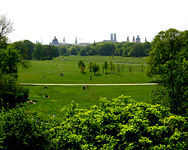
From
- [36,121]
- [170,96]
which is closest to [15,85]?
[36,121]

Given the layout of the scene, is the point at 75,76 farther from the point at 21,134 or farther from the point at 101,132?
the point at 101,132

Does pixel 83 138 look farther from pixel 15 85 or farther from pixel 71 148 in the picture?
pixel 15 85

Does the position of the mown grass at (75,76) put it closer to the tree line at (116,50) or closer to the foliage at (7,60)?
the foliage at (7,60)

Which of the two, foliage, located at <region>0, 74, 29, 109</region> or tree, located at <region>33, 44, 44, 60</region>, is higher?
tree, located at <region>33, 44, 44, 60</region>

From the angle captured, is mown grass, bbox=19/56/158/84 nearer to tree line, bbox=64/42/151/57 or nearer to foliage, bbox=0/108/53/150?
foliage, bbox=0/108/53/150

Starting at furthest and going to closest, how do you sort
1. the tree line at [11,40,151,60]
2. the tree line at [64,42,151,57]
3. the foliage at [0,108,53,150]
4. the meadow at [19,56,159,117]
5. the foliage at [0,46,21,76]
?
1. the tree line at [64,42,151,57]
2. the tree line at [11,40,151,60]
3. the foliage at [0,46,21,76]
4. the meadow at [19,56,159,117]
5. the foliage at [0,108,53,150]

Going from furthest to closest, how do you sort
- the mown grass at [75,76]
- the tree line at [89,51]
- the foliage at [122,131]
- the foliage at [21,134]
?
the tree line at [89,51] < the mown grass at [75,76] < the foliage at [21,134] < the foliage at [122,131]

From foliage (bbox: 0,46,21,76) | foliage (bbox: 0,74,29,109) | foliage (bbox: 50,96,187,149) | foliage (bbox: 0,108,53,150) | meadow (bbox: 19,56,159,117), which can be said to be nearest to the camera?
foliage (bbox: 50,96,187,149)

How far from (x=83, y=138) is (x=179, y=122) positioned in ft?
14.0

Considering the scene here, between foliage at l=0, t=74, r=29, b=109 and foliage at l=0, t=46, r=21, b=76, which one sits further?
foliage at l=0, t=46, r=21, b=76

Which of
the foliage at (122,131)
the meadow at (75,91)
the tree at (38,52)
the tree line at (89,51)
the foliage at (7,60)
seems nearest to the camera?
the foliage at (122,131)

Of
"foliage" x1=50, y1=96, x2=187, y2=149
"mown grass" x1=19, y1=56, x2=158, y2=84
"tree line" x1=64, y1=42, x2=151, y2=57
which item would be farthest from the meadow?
"tree line" x1=64, y1=42, x2=151, y2=57

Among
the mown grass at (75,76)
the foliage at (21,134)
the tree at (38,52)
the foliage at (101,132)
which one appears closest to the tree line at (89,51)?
the tree at (38,52)

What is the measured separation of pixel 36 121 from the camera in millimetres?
9188
